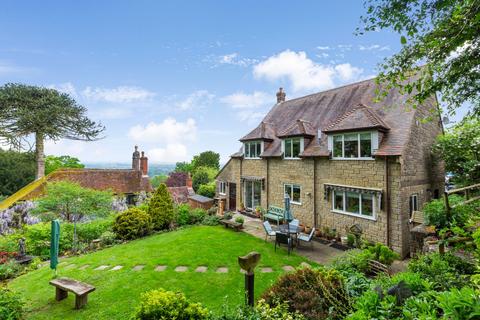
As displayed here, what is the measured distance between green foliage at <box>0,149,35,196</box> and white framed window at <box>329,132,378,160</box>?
3802 centimetres

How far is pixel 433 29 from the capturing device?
6.44 m

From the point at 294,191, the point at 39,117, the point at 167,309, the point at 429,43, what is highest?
the point at 39,117

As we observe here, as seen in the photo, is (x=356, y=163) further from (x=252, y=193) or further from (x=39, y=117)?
(x=39, y=117)

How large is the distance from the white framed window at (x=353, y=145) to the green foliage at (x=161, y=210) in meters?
11.9

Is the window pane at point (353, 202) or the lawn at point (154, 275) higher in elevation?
the window pane at point (353, 202)

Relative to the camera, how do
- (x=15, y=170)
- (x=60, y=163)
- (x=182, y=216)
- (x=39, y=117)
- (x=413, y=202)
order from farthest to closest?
(x=60, y=163) → (x=15, y=170) → (x=39, y=117) → (x=182, y=216) → (x=413, y=202)

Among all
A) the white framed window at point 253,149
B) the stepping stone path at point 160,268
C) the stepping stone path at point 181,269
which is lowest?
the stepping stone path at point 160,268

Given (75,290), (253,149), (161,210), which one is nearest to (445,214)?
→ (75,290)

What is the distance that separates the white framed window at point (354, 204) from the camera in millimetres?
11531

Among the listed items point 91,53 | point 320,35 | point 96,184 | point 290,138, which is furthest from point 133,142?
point 320,35

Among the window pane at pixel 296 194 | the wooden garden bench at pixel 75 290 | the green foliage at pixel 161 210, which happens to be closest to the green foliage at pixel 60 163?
the green foliage at pixel 161 210

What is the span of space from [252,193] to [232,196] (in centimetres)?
285

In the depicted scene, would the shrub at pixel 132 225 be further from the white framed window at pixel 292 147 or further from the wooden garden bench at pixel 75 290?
the white framed window at pixel 292 147

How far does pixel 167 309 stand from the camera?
4.02 meters
